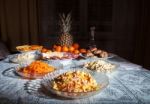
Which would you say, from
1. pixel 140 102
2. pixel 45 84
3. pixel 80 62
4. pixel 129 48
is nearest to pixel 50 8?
pixel 129 48

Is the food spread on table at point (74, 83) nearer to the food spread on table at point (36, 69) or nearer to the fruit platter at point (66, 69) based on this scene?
the fruit platter at point (66, 69)

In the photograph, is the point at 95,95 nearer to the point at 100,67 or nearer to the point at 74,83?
the point at 74,83

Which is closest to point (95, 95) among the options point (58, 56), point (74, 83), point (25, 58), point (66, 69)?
point (74, 83)

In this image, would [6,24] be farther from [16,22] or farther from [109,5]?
[109,5]

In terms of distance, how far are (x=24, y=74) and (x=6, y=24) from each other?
254 centimetres

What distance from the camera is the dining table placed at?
1.23 meters

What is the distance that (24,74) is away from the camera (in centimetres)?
158

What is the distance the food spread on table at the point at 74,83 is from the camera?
4.11 ft

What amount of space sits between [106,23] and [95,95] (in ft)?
9.54

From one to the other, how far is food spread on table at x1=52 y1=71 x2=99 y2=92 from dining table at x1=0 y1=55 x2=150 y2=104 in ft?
0.15

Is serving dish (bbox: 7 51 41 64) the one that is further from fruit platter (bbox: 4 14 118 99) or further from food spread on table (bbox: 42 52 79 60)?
food spread on table (bbox: 42 52 79 60)

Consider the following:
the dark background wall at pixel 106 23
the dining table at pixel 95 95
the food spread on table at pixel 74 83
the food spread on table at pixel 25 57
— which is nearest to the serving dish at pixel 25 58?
the food spread on table at pixel 25 57

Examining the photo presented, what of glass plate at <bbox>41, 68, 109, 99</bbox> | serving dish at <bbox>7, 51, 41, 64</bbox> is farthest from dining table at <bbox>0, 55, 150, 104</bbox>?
serving dish at <bbox>7, 51, 41, 64</bbox>

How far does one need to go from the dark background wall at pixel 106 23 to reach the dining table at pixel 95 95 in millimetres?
2307
